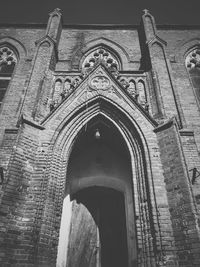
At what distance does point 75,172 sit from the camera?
22.5 feet

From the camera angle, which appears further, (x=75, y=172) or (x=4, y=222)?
(x=75, y=172)

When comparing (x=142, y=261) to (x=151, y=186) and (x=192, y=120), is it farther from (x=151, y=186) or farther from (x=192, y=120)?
(x=192, y=120)

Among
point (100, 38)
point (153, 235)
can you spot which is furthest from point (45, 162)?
point (100, 38)

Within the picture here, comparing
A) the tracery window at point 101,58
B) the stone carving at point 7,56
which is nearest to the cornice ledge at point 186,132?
the tracery window at point 101,58

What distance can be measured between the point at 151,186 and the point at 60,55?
7664 millimetres

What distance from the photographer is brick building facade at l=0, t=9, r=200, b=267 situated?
420 centimetres

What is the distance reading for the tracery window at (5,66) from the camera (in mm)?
8477

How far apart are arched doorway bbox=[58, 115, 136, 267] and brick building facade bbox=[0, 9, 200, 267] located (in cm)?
3

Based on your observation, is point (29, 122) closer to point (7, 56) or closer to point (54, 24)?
point (7, 56)

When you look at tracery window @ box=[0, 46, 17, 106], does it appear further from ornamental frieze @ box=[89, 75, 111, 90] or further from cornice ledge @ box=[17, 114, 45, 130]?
ornamental frieze @ box=[89, 75, 111, 90]

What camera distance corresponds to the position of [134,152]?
5.50 meters

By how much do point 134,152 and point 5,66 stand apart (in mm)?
7514

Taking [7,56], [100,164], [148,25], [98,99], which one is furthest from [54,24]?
[100,164]

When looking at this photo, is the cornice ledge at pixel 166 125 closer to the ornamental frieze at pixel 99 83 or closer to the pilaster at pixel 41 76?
the ornamental frieze at pixel 99 83
